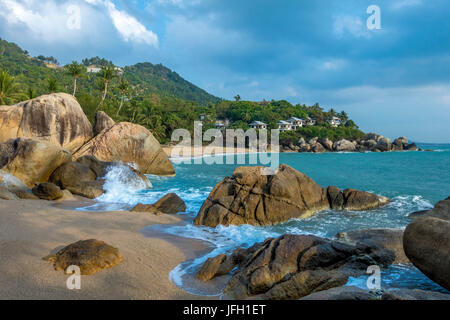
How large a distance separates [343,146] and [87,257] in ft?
246

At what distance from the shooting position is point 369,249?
5.91m

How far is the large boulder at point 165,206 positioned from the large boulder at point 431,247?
7854mm

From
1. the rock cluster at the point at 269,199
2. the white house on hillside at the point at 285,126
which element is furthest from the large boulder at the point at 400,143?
the rock cluster at the point at 269,199

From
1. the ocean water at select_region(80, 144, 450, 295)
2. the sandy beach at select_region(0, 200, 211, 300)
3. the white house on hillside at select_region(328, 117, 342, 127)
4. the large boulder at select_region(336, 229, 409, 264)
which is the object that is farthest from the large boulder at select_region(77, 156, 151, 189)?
the white house on hillside at select_region(328, 117, 342, 127)

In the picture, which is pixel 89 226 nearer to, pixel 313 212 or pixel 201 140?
pixel 313 212

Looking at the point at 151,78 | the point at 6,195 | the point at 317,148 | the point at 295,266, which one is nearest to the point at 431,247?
the point at 295,266

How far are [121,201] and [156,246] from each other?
6604 mm

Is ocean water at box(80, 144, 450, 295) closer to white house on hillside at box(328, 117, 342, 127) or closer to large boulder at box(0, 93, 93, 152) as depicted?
large boulder at box(0, 93, 93, 152)

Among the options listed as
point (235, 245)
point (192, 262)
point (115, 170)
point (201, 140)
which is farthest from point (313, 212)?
point (201, 140)

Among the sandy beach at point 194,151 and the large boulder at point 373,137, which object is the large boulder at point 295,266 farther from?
the large boulder at point 373,137

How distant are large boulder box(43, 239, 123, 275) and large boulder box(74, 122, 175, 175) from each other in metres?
16.4

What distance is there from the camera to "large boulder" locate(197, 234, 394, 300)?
4.43 metres

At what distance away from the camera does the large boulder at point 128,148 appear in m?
20.8
